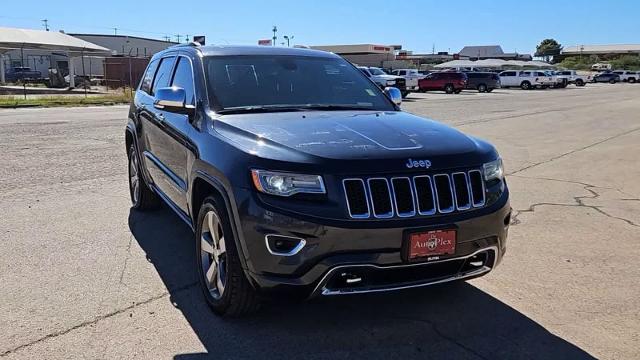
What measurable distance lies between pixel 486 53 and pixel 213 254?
141 meters

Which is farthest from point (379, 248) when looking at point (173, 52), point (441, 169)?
point (173, 52)

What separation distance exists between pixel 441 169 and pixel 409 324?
1032 mm

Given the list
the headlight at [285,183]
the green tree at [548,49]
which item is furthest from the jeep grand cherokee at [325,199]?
the green tree at [548,49]

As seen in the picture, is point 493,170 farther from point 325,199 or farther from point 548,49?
point 548,49

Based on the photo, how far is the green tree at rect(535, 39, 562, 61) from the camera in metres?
156

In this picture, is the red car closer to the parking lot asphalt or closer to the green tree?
the parking lot asphalt

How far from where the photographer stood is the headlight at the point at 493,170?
3.73 meters

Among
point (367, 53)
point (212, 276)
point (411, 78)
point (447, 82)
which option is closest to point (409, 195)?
point (212, 276)

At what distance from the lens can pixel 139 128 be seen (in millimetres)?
6207

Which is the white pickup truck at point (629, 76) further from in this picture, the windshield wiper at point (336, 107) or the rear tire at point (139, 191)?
the windshield wiper at point (336, 107)

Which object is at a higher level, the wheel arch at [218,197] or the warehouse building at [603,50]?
the warehouse building at [603,50]

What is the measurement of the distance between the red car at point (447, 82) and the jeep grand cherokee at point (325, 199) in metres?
43.0

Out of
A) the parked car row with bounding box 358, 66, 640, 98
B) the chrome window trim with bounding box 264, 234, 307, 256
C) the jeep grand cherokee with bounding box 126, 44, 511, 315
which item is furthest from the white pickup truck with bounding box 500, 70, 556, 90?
the chrome window trim with bounding box 264, 234, 307, 256

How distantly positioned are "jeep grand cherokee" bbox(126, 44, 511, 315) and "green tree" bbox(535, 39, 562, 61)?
16464cm
